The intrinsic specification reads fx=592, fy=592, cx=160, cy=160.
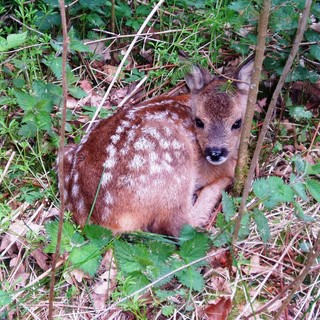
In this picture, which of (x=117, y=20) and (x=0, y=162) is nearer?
(x=0, y=162)

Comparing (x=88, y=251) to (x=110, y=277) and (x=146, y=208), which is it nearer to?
(x=110, y=277)

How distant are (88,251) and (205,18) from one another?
2567 mm

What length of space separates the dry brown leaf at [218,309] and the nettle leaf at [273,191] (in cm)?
65

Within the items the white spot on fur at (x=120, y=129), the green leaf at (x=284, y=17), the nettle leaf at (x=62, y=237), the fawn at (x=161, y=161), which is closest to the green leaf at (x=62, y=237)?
the nettle leaf at (x=62, y=237)

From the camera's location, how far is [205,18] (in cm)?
514

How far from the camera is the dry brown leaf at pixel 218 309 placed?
3488 mm

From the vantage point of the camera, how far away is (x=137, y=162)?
153 inches

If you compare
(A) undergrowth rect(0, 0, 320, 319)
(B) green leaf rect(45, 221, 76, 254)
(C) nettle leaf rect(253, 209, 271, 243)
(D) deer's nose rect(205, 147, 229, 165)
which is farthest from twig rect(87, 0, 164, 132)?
(C) nettle leaf rect(253, 209, 271, 243)

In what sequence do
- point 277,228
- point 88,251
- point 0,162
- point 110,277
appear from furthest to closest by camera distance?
point 0,162 → point 277,228 → point 110,277 → point 88,251

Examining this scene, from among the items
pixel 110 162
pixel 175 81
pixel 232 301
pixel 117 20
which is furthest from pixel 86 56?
pixel 232 301

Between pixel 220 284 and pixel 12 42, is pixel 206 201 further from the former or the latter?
pixel 12 42

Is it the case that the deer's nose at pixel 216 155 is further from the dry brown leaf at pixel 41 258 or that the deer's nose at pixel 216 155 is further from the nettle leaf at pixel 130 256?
the dry brown leaf at pixel 41 258

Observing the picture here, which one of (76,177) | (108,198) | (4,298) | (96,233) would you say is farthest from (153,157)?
(4,298)

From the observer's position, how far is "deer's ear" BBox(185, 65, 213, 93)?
4582mm
